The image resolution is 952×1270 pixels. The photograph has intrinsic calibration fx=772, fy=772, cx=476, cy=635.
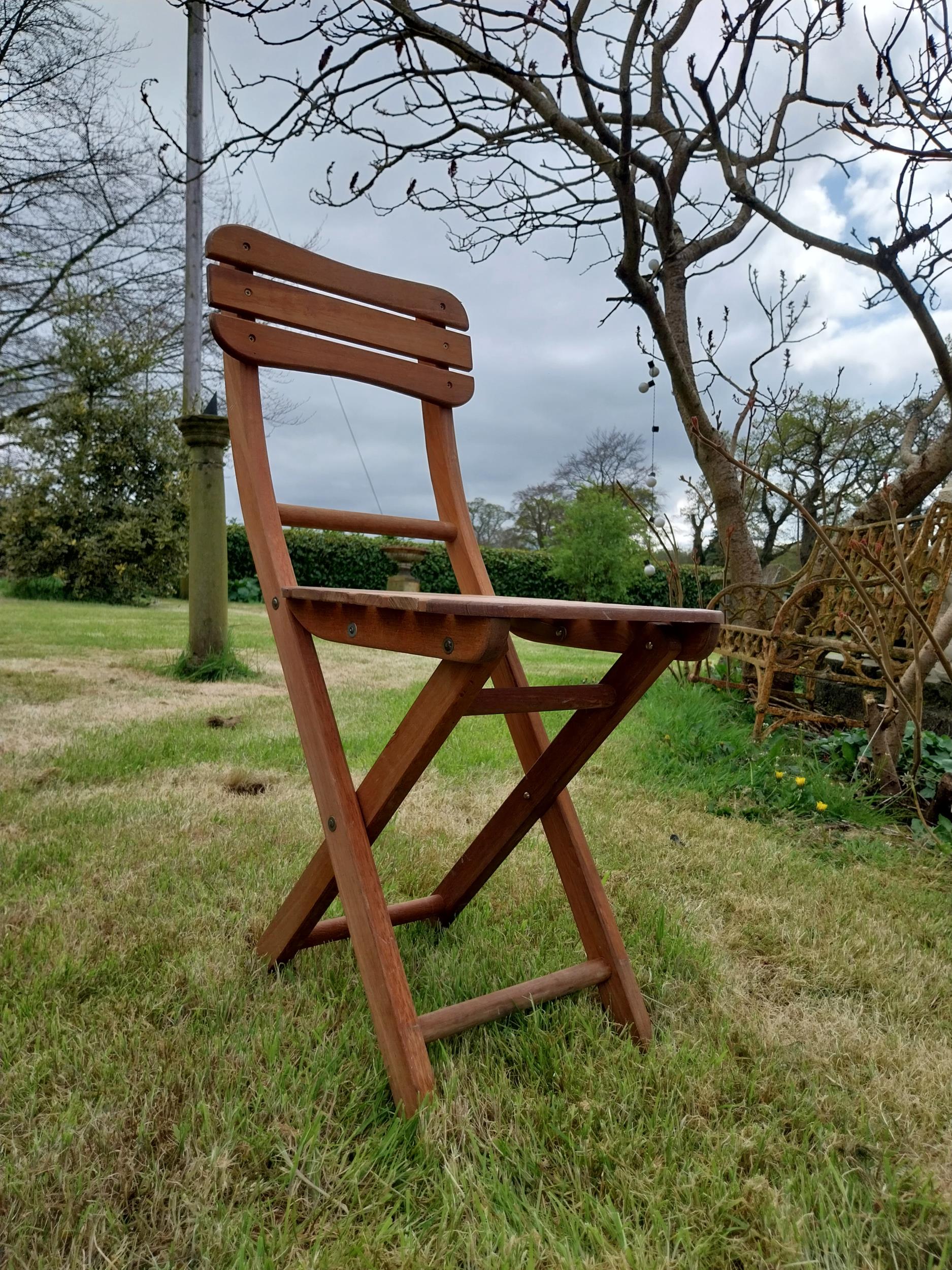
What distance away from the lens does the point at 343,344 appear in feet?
4.70

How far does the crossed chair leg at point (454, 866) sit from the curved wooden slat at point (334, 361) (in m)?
0.53

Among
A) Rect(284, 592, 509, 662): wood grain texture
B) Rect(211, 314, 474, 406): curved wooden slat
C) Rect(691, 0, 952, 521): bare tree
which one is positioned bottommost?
Rect(284, 592, 509, 662): wood grain texture

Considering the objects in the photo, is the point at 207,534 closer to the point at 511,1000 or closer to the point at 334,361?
the point at 334,361

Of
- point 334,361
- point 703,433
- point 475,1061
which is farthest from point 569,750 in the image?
point 703,433

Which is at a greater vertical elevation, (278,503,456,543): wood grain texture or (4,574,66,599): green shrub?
(278,503,456,543): wood grain texture

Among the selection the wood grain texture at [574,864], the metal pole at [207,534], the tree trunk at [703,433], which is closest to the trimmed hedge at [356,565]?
the metal pole at [207,534]

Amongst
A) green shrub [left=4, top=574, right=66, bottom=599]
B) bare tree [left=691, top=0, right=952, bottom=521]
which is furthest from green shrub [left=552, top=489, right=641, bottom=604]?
bare tree [left=691, top=0, right=952, bottom=521]

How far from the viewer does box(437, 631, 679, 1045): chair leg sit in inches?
48.4

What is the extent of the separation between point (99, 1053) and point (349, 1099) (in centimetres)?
38

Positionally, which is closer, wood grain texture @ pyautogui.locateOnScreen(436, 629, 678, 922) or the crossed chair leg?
the crossed chair leg

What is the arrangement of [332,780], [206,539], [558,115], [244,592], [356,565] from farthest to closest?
[356,565], [244,592], [206,539], [558,115], [332,780]

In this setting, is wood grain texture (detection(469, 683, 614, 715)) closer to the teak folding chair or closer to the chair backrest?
the teak folding chair

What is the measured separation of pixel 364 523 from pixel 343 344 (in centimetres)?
33

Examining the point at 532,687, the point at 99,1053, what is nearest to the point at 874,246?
the point at 532,687
